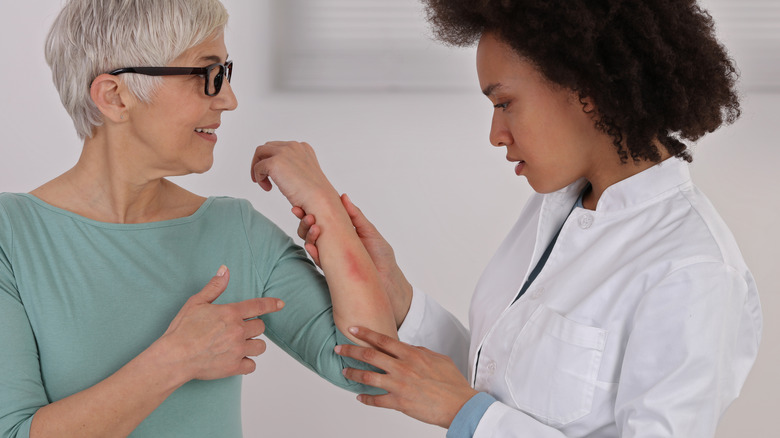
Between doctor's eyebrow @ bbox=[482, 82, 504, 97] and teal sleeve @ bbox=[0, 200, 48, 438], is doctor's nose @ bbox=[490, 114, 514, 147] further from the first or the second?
teal sleeve @ bbox=[0, 200, 48, 438]

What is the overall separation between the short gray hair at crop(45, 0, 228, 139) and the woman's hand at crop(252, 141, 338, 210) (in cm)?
26

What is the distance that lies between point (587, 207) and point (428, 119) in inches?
40.9

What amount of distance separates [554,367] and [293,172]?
0.62m

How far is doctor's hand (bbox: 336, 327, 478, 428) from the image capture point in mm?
1302

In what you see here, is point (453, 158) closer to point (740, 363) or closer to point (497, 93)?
point (497, 93)

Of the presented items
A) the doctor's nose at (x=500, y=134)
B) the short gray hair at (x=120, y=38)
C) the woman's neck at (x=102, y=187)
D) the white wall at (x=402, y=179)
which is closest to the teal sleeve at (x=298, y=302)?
the woman's neck at (x=102, y=187)

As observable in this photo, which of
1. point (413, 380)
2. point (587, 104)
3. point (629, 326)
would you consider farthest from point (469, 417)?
point (587, 104)

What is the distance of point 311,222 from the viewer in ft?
4.84

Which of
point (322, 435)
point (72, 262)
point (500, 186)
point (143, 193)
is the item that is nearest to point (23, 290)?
point (72, 262)

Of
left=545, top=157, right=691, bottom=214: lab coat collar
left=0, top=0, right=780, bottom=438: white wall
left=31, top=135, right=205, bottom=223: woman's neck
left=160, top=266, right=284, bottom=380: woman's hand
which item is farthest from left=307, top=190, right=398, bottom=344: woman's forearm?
left=0, top=0, right=780, bottom=438: white wall

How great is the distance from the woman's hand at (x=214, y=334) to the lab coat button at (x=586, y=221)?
57 centimetres

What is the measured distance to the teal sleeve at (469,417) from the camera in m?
1.27

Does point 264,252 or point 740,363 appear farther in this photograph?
point 264,252

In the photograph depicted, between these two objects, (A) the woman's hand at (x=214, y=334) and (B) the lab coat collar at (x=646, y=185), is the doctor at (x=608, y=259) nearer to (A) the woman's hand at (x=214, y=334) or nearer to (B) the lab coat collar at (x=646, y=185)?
(B) the lab coat collar at (x=646, y=185)
